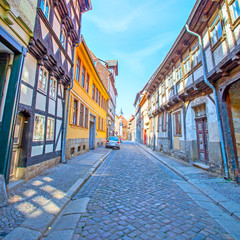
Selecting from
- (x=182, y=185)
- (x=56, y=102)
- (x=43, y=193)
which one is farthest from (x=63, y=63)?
(x=182, y=185)

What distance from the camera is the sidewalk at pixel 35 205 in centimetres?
227

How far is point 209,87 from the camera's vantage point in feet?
21.7

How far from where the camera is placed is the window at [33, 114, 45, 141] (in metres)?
5.08

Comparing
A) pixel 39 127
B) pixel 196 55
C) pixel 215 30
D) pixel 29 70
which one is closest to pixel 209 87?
Result: pixel 196 55

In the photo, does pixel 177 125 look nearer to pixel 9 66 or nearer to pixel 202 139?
pixel 202 139

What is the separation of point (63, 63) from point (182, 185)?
23.6ft

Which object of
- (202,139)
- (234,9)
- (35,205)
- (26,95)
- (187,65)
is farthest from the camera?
(187,65)

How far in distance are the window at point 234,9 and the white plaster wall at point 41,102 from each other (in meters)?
7.08

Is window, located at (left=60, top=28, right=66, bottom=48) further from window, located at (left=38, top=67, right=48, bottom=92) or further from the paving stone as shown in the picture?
the paving stone

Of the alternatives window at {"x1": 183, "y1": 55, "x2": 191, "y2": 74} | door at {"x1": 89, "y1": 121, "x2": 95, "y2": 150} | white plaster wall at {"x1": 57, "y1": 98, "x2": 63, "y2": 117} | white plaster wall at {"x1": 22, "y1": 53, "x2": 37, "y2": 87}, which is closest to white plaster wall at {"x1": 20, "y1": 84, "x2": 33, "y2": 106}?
white plaster wall at {"x1": 22, "y1": 53, "x2": 37, "y2": 87}

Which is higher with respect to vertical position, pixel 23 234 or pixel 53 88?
pixel 53 88

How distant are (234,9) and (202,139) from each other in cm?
543

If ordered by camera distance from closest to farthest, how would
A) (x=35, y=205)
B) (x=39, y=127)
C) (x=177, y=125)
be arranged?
(x=35, y=205), (x=39, y=127), (x=177, y=125)

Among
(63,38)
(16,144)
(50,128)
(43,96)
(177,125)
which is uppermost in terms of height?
(63,38)
